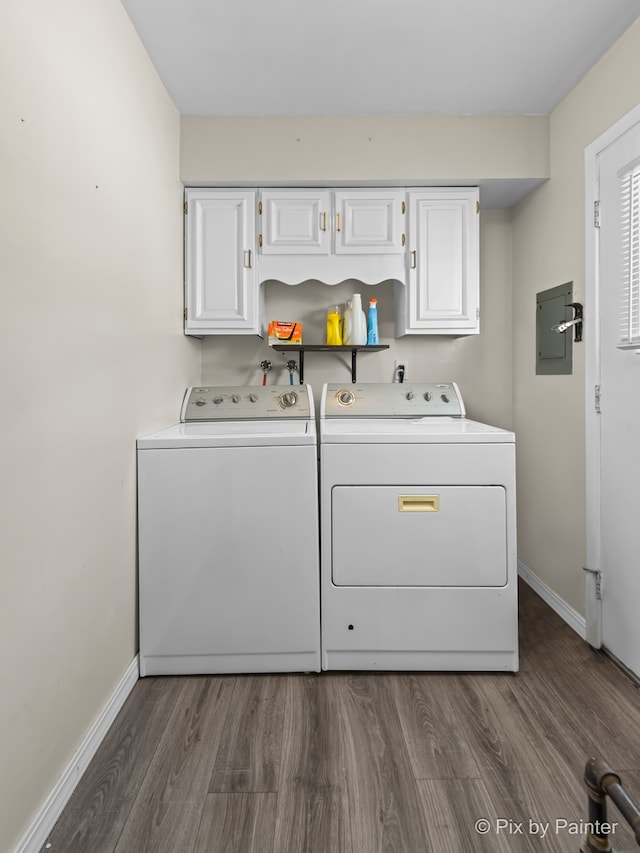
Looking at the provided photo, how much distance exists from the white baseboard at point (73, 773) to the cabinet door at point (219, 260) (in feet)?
5.17

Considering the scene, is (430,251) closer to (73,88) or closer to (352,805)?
(73,88)

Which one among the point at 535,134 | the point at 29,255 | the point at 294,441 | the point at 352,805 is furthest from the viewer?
the point at 535,134

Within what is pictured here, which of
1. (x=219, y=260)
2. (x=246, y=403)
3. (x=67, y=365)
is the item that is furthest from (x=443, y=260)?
(x=67, y=365)

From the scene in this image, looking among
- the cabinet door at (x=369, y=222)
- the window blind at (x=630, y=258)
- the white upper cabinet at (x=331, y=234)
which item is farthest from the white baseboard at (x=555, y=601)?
the cabinet door at (x=369, y=222)

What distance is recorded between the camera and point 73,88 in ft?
4.66

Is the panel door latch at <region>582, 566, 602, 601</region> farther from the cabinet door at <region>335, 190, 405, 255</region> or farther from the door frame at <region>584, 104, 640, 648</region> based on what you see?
the cabinet door at <region>335, 190, 405, 255</region>

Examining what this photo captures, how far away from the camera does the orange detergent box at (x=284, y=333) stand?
8.83 feet

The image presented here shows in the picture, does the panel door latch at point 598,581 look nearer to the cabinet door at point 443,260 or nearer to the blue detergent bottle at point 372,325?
the cabinet door at point 443,260

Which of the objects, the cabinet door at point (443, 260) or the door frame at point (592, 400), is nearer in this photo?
the door frame at point (592, 400)

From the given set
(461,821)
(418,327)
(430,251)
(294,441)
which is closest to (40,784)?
(461,821)

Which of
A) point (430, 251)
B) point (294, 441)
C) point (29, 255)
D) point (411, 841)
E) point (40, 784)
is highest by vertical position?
point (430, 251)

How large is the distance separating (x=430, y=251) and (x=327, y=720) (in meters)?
2.06

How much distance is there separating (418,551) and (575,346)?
3.66 feet

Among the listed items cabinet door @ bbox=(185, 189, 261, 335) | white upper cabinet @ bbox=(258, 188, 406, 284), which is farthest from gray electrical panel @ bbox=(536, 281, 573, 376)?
cabinet door @ bbox=(185, 189, 261, 335)
